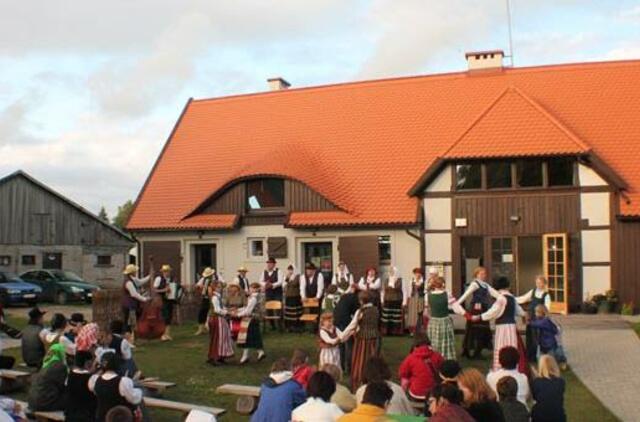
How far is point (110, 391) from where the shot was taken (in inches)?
294

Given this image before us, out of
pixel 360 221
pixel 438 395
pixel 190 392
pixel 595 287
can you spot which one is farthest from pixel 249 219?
pixel 438 395

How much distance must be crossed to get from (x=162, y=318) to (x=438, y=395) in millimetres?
10898

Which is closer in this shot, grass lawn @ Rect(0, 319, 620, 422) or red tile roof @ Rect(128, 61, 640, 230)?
grass lawn @ Rect(0, 319, 620, 422)

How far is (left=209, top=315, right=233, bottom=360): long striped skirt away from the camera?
13.2 m

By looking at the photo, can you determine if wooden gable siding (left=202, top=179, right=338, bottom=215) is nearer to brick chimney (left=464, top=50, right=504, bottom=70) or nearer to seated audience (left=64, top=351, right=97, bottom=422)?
brick chimney (left=464, top=50, right=504, bottom=70)

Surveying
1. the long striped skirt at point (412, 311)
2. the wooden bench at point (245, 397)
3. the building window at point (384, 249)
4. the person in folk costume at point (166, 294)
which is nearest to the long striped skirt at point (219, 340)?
the wooden bench at point (245, 397)

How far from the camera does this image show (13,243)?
32938mm

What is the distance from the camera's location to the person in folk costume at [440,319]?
11648 millimetres

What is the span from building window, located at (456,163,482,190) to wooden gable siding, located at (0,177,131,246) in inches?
792

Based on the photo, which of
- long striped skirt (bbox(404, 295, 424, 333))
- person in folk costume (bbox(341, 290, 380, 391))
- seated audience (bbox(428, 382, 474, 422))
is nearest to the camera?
seated audience (bbox(428, 382, 474, 422))

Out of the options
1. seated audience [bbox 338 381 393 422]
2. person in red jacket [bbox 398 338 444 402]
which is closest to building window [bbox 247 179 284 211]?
person in red jacket [bbox 398 338 444 402]

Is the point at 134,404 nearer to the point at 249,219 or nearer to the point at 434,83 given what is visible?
the point at 249,219

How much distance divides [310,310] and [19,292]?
12.9m

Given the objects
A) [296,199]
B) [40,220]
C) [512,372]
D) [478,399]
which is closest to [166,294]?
[296,199]
